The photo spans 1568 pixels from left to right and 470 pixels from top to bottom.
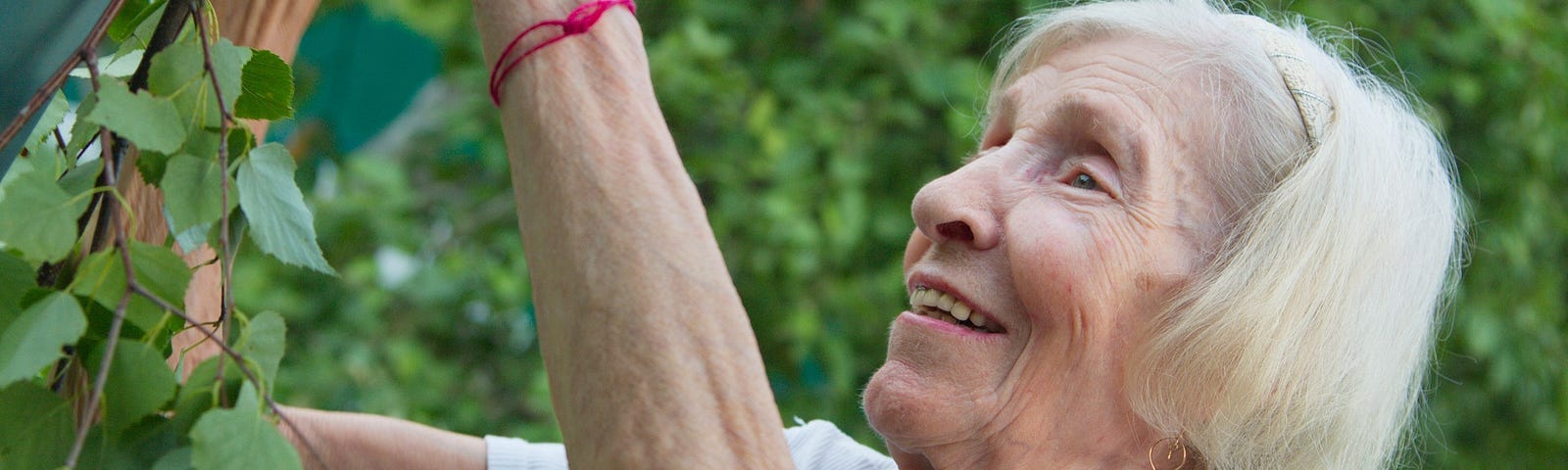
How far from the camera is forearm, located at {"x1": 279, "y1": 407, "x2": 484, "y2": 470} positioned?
1.47m

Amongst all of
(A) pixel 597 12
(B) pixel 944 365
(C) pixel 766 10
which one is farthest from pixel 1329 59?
(C) pixel 766 10

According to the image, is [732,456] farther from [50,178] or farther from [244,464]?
[50,178]

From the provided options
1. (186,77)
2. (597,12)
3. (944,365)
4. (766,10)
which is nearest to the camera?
(186,77)

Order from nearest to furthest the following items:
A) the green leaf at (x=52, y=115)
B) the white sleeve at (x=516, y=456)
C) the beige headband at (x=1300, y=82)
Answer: the green leaf at (x=52, y=115)
the beige headband at (x=1300, y=82)
the white sleeve at (x=516, y=456)

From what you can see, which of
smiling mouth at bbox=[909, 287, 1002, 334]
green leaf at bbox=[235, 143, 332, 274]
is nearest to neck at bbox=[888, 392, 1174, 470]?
smiling mouth at bbox=[909, 287, 1002, 334]

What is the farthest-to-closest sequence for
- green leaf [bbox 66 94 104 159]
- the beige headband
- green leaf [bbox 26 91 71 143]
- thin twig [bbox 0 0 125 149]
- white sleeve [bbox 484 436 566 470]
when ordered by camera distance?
1. white sleeve [bbox 484 436 566 470]
2. the beige headband
3. green leaf [bbox 26 91 71 143]
4. green leaf [bbox 66 94 104 159]
5. thin twig [bbox 0 0 125 149]

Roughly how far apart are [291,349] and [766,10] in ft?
4.61

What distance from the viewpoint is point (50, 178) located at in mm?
830

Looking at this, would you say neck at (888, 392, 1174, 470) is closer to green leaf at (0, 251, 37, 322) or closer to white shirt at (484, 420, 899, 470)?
white shirt at (484, 420, 899, 470)

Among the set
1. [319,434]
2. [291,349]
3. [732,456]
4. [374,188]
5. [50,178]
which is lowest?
[291,349]

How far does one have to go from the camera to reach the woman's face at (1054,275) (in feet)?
4.67

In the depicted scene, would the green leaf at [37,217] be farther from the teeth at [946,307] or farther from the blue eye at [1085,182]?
the blue eye at [1085,182]

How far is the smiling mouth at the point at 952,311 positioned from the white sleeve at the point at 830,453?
24cm

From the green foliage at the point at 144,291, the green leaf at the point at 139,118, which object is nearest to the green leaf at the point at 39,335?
the green foliage at the point at 144,291
